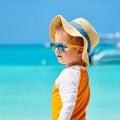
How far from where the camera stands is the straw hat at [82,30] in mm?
1936

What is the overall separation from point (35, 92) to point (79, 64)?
587 centimetres

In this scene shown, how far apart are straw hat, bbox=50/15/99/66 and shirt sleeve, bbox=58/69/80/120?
0.09m

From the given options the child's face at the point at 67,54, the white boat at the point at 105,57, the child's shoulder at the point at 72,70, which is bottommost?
the child's shoulder at the point at 72,70

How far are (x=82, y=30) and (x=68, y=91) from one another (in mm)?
249

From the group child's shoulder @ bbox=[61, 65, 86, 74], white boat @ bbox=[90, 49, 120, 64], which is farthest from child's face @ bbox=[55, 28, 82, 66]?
white boat @ bbox=[90, 49, 120, 64]

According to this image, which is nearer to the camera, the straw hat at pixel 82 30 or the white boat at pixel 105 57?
the straw hat at pixel 82 30

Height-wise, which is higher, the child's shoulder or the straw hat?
the straw hat

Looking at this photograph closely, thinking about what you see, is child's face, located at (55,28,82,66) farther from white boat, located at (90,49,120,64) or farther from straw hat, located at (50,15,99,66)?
white boat, located at (90,49,120,64)

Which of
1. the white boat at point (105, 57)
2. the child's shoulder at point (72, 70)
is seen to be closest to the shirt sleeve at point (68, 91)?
the child's shoulder at point (72, 70)

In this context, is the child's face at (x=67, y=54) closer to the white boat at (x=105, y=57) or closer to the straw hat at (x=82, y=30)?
the straw hat at (x=82, y=30)

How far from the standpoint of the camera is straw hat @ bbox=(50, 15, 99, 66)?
76.2 inches

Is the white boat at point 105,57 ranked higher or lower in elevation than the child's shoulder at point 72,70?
higher

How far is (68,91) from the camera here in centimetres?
190

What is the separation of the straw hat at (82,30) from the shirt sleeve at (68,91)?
0.29 feet
